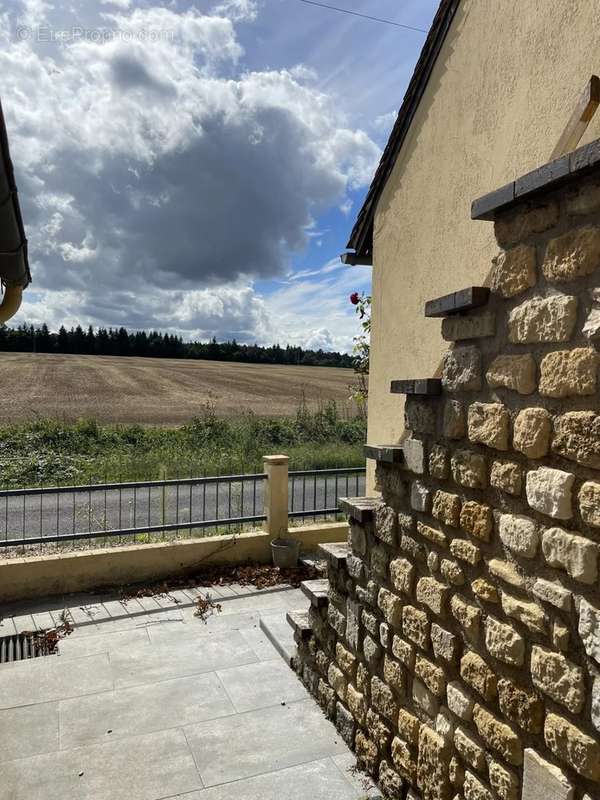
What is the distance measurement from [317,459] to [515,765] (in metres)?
9.42

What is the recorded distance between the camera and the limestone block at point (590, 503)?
65.4 inches

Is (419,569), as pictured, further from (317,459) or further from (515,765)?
(317,459)

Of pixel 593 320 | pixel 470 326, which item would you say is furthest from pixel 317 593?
pixel 593 320

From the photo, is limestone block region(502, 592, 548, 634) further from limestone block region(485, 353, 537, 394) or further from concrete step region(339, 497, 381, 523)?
concrete step region(339, 497, 381, 523)

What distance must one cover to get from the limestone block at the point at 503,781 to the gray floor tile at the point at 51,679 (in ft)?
9.82

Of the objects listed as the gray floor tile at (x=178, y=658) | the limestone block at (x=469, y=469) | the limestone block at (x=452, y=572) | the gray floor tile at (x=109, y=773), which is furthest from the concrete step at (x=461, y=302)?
the gray floor tile at (x=178, y=658)

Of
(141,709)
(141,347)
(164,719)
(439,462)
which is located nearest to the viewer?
(439,462)

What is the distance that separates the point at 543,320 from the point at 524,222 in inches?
14.9

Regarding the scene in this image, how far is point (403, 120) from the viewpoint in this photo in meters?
5.02

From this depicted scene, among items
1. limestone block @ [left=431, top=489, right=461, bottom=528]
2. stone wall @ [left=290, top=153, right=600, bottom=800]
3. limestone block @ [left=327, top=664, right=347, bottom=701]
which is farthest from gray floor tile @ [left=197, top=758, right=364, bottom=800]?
limestone block @ [left=431, top=489, right=461, bottom=528]

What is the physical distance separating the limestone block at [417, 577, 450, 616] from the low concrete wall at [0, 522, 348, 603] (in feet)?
13.6

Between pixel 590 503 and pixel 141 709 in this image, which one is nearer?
pixel 590 503

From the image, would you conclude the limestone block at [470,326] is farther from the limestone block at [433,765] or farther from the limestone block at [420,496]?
the limestone block at [433,765]

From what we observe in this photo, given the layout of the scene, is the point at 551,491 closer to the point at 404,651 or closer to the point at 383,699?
the point at 404,651
